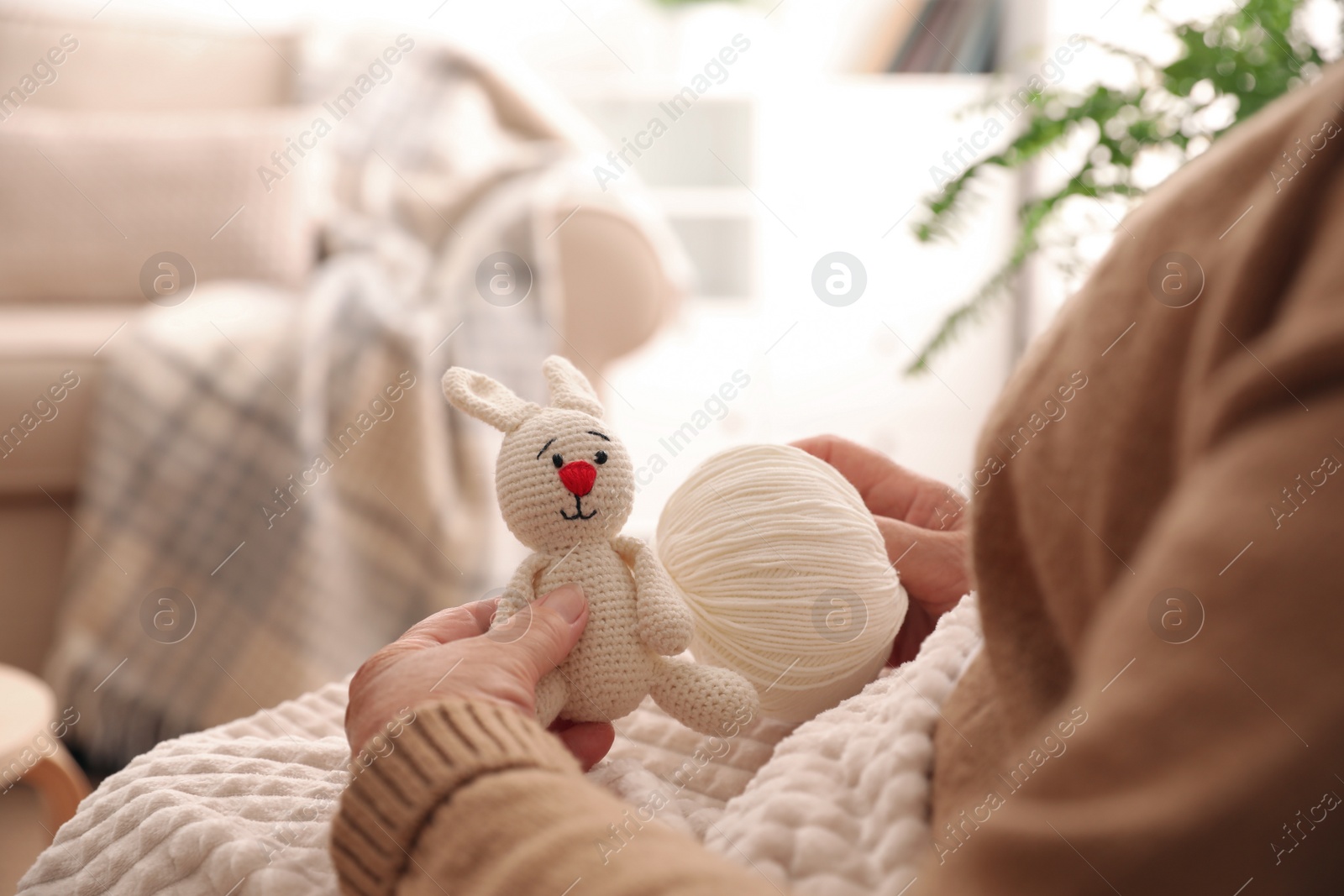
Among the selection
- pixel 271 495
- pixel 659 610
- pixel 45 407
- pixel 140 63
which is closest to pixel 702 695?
pixel 659 610

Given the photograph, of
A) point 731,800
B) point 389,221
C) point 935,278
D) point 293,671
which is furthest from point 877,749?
point 935,278

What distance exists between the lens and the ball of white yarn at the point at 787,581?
51cm

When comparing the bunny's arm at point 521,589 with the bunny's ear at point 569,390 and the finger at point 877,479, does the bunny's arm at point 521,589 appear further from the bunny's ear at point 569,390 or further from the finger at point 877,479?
the finger at point 877,479

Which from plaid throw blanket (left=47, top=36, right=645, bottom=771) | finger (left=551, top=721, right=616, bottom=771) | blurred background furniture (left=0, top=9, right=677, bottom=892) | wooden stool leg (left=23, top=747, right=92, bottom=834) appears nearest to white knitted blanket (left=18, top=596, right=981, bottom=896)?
finger (left=551, top=721, right=616, bottom=771)

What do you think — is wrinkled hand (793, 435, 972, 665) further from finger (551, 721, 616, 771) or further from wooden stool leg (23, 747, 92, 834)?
wooden stool leg (23, 747, 92, 834)

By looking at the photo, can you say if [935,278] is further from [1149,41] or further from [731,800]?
[731,800]

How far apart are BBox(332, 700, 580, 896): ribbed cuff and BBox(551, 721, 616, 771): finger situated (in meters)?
0.10

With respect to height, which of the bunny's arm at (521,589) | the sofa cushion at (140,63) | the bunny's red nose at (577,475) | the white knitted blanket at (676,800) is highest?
the sofa cushion at (140,63)

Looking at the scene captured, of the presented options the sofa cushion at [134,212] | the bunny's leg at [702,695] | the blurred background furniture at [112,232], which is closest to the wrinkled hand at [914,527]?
the bunny's leg at [702,695]

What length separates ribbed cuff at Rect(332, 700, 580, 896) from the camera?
0.36 metres

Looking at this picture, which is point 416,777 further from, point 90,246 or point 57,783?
point 90,246

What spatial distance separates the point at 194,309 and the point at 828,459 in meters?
1.12

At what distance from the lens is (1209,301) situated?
262 mm

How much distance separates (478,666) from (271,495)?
38.6 inches
